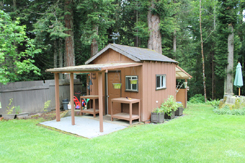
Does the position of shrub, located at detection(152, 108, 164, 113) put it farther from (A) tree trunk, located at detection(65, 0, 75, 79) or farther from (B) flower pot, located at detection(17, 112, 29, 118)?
(A) tree trunk, located at detection(65, 0, 75, 79)

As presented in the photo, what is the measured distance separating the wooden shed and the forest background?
274 centimetres

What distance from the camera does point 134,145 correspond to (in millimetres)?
4770

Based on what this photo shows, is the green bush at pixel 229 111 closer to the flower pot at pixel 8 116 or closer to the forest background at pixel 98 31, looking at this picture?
the forest background at pixel 98 31

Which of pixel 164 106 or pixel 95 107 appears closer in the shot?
pixel 164 106

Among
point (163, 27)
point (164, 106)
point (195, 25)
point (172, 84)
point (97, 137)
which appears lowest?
point (97, 137)

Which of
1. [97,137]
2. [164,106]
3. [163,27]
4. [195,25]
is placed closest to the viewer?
[97,137]

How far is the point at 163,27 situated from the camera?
12.2 metres

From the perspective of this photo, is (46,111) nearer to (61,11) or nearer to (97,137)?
(97,137)

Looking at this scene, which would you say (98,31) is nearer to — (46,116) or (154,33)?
(154,33)

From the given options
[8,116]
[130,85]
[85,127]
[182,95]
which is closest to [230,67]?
[182,95]

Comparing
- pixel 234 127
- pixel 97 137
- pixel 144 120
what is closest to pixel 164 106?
pixel 144 120

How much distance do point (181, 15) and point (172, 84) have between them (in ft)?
39.5

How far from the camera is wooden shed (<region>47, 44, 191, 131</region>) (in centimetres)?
736

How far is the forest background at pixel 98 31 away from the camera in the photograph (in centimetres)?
899
